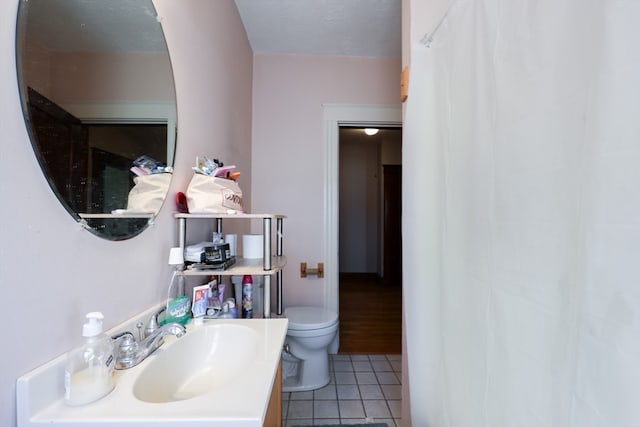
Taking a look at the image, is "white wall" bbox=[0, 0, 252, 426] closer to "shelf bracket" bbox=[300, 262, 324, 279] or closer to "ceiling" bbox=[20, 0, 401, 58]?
"ceiling" bbox=[20, 0, 401, 58]

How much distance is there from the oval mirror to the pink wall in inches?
50.7

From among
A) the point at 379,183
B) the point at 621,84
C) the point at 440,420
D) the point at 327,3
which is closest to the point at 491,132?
the point at 621,84

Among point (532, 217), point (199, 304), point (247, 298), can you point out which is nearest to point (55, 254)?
point (199, 304)

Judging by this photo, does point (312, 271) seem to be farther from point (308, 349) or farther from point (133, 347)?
point (133, 347)

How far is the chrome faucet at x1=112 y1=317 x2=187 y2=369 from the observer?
0.67m

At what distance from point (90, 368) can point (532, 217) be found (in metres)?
1.02

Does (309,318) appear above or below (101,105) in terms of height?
below

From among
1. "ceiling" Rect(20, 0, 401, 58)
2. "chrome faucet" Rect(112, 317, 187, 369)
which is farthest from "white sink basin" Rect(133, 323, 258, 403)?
"ceiling" Rect(20, 0, 401, 58)

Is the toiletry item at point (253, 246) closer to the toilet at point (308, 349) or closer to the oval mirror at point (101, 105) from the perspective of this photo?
the oval mirror at point (101, 105)

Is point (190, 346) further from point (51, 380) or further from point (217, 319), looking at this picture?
point (51, 380)

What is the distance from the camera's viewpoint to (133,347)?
70cm

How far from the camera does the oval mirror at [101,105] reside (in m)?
0.55

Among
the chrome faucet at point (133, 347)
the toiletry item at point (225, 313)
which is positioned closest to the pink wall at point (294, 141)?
the toiletry item at point (225, 313)

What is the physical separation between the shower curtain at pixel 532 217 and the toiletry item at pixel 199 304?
0.84 metres
